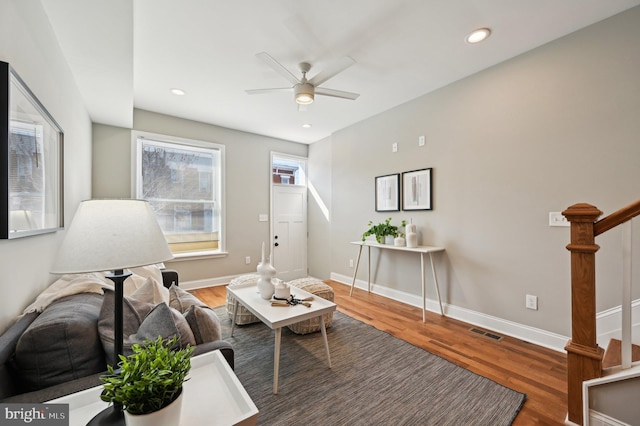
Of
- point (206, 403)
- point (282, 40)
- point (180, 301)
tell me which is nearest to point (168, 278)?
point (180, 301)

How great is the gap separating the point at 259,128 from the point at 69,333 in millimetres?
3946

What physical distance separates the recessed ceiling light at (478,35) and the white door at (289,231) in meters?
3.60

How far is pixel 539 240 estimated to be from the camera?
2.41 m

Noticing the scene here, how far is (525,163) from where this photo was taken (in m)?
2.49

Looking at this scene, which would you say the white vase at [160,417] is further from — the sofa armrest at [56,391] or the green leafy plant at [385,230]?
the green leafy plant at [385,230]

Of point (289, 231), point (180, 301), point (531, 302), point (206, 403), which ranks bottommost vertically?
point (531, 302)

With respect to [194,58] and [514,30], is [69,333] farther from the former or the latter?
[514,30]

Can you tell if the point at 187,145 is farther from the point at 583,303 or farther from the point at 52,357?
the point at 583,303

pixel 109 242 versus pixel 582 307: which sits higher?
pixel 109 242

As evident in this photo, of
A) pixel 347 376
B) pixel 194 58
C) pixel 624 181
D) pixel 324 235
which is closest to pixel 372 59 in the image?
pixel 194 58

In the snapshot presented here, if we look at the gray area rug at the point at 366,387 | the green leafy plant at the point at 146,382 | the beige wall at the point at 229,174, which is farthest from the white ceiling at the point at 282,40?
the gray area rug at the point at 366,387

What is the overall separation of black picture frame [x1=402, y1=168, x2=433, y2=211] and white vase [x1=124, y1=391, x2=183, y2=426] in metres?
3.14

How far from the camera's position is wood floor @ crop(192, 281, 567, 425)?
1.67 metres

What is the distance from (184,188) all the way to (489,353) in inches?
173
